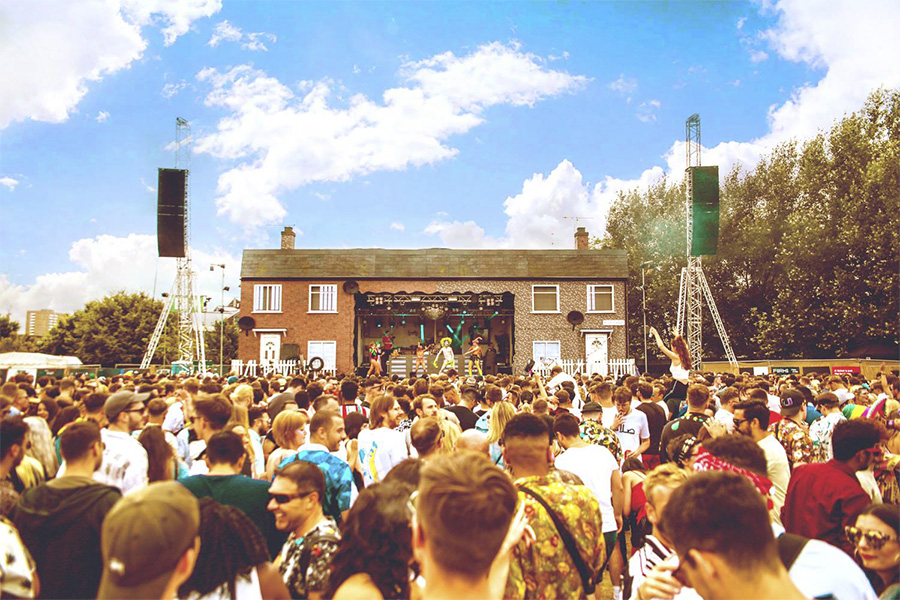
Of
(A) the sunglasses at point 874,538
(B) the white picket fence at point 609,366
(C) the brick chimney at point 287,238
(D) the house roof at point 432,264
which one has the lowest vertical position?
(B) the white picket fence at point 609,366

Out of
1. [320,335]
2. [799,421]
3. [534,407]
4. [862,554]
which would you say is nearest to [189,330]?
[320,335]

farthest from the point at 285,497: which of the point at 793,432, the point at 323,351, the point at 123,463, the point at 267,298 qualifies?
the point at 267,298

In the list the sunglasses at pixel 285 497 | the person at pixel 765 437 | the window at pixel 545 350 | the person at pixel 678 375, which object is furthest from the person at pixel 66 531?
the window at pixel 545 350

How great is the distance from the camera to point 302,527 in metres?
3.13

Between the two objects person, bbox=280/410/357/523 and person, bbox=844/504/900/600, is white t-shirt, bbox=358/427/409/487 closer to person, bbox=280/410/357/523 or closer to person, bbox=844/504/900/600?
person, bbox=280/410/357/523

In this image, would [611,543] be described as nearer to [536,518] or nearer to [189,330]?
[536,518]

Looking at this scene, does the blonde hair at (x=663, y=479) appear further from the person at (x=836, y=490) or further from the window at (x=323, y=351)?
the window at (x=323, y=351)

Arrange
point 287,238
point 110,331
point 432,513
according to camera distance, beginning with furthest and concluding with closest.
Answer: point 110,331
point 287,238
point 432,513

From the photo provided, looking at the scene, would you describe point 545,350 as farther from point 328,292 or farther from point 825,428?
point 825,428

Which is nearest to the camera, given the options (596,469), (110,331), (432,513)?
(432,513)

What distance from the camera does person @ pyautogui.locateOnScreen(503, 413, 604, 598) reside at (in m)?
2.75

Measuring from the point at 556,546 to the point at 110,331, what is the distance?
59.6 m

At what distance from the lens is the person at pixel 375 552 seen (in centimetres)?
241

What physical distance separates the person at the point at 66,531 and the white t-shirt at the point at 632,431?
5.18m
